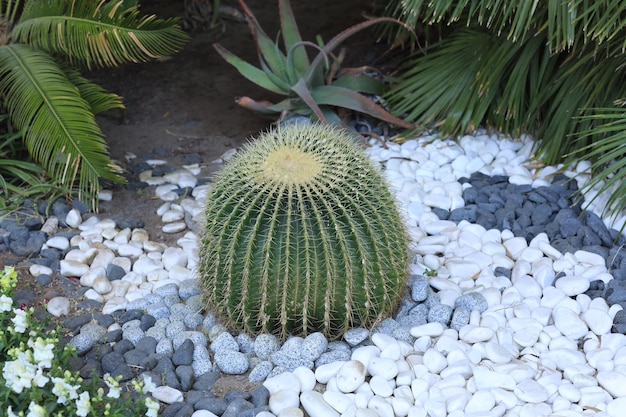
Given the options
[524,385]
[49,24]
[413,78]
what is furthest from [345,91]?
[524,385]

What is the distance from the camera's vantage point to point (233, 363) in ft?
8.48

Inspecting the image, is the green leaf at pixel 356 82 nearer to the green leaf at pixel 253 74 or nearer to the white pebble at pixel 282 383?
the green leaf at pixel 253 74

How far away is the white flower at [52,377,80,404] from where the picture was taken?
206cm

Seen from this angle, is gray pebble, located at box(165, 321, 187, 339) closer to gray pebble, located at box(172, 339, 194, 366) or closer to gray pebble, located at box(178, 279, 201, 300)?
gray pebble, located at box(172, 339, 194, 366)

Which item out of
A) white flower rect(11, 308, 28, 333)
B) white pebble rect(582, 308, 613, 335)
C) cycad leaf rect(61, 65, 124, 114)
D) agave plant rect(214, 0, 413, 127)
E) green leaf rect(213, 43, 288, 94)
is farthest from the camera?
green leaf rect(213, 43, 288, 94)

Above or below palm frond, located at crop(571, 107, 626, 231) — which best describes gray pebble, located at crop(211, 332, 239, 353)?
below

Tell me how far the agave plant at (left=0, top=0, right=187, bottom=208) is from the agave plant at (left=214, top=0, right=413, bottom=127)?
543 millimetres

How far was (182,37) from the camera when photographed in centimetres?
397

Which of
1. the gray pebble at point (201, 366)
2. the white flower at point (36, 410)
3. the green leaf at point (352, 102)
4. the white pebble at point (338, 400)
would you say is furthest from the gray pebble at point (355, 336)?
the green leaf at point (352, 102)

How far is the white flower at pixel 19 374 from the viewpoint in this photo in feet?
6.77

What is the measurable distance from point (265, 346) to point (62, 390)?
75cm

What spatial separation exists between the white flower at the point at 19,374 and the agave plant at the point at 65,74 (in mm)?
1548

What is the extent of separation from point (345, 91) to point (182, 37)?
88 cm

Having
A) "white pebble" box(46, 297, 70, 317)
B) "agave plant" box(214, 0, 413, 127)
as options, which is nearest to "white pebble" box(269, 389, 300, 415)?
"white pebble" box(46, 297, 70, 317)
